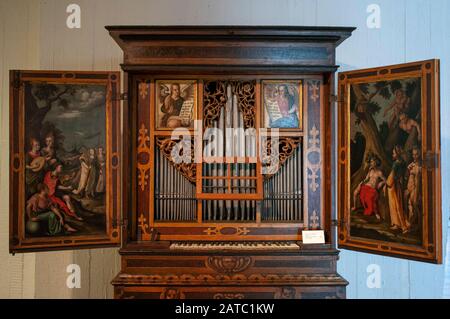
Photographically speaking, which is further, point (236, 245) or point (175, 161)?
point (175, 161)

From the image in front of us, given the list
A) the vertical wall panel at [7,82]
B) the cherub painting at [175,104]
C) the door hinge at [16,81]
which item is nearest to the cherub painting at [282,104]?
the cherub painting at [175,104]

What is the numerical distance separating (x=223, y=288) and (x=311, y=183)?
121cm

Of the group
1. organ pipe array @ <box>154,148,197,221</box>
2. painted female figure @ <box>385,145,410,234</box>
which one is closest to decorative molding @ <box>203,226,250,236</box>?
organ pipe array @ <box>154,148,197,221</box>

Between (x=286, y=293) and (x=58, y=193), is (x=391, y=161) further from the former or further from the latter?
(x=58, y=193)

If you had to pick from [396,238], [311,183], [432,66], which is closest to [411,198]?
[396,238]

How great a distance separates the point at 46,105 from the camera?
2.96 meters

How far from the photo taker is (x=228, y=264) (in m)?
2.97

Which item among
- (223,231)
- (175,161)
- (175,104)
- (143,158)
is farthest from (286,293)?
(175,104)

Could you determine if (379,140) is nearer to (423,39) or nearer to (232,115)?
(232,115)

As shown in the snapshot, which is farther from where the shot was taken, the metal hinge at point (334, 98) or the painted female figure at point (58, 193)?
the metal hinge at point (334, 98)

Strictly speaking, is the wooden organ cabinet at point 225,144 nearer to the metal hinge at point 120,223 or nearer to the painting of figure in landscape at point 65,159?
the metal hinge at point 120,223

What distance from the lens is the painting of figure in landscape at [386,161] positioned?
2719 millimetres

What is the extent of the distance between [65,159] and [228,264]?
1.67 meters

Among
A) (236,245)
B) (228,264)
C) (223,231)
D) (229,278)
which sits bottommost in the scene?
(229,278)
